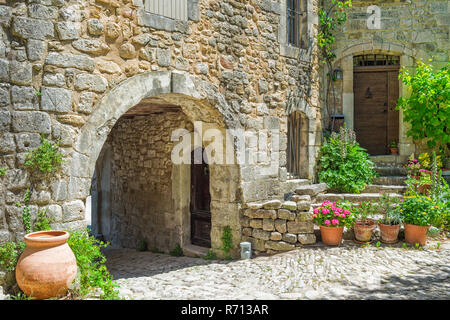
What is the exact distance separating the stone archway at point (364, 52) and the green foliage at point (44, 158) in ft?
20.1

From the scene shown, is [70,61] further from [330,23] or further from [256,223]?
[330,23]

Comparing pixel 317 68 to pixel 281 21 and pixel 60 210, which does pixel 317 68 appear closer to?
pixel 281 21

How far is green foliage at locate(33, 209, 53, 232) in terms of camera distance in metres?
3.59

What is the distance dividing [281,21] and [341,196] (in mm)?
3235

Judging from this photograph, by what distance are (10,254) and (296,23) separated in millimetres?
6228

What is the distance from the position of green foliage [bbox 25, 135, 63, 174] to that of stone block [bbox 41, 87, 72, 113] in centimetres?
30

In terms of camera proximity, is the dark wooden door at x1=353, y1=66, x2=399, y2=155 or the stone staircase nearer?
the stone staircase

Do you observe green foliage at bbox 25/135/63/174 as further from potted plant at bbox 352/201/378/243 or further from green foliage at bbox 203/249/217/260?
potted plant at bbox 352/201/378/243

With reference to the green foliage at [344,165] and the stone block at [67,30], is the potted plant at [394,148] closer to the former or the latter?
the green foliage at [344,165]

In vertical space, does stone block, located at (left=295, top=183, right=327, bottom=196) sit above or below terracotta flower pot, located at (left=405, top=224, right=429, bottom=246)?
above

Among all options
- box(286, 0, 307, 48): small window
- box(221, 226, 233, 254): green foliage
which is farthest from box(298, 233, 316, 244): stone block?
box(286, 0, 307, 48): small window

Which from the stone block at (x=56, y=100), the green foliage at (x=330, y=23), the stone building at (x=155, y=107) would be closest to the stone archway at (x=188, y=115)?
the stone building at (x=155, y=107)

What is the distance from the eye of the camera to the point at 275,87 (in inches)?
251
